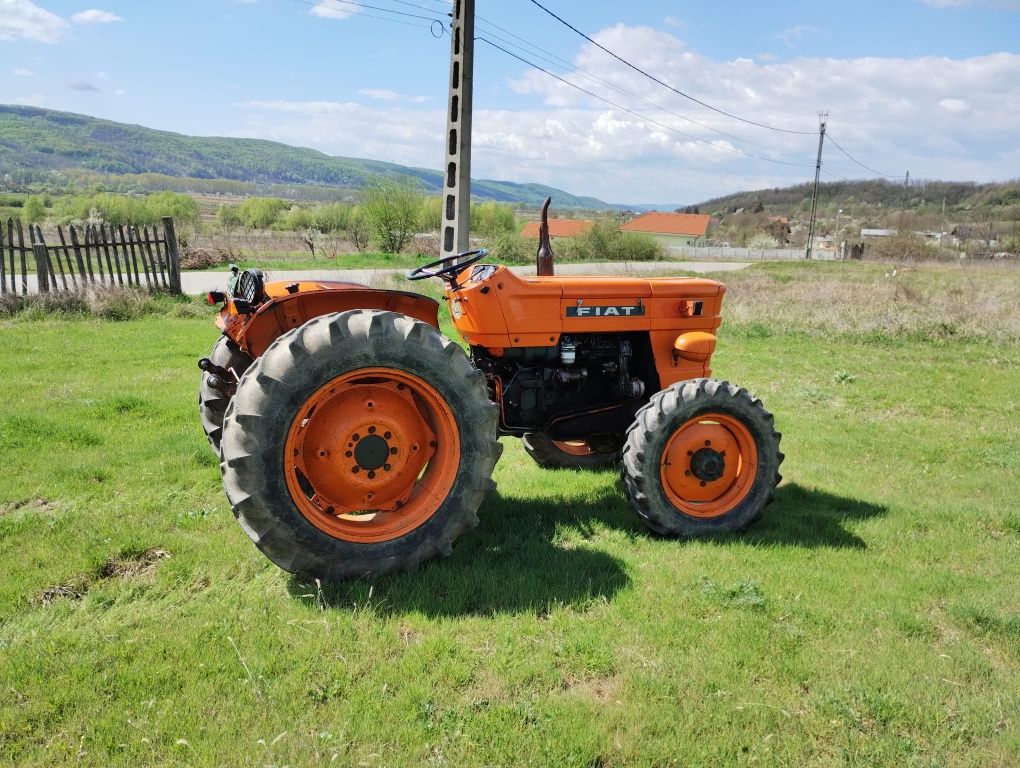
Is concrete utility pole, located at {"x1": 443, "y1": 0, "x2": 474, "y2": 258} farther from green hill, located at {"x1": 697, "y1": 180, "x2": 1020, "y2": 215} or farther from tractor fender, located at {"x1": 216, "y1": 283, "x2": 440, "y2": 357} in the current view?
green hill, located at {"x1": 697, "y1": 180, "x2": 1020, "y2": 215}

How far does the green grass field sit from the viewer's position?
7.70 feet

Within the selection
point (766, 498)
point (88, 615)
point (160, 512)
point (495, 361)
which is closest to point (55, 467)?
point (160, 512)

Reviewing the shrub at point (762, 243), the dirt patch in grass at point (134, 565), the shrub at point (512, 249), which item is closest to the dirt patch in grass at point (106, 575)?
the dirt patch in grass at point (134, 565)

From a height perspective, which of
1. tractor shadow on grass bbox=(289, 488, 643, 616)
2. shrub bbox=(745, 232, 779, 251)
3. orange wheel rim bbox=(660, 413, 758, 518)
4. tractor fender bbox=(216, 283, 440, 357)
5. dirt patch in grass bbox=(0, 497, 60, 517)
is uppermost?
shrub bbox=(745, 232, 779, 251)

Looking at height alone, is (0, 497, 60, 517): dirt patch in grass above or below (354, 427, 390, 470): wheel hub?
below

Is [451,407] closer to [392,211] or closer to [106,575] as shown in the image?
[106,575]

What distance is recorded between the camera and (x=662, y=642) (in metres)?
2.93

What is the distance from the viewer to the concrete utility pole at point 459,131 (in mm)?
10688

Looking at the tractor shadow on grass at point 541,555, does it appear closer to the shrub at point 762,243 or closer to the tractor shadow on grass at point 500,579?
the tractor shadow on grass at point 500,579

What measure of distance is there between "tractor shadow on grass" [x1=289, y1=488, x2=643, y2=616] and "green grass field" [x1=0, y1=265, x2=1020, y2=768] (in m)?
0.02

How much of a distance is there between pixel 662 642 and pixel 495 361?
1.98 metres

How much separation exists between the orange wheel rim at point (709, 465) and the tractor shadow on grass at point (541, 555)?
0.24 metres

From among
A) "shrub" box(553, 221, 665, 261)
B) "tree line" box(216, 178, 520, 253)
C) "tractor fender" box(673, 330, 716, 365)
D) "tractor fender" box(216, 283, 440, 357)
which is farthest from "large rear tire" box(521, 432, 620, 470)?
"shrub" box(553, 221, 665, 261)

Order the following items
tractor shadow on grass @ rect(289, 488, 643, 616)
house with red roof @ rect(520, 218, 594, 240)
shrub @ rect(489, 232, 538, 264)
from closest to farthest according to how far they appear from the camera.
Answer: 1. tractor shadow on grass @ rect(289, 488, 643, 616)
2. shrub @ rect(489, 232, 538, 264)
3. house with red roof @ rect(520, 218, 594, 240)
